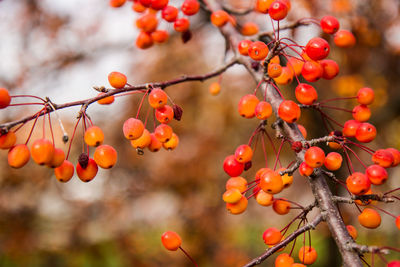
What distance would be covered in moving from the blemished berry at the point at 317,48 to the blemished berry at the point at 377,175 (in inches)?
19.3

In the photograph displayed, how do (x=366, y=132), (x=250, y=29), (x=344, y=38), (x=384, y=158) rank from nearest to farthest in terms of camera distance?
(x=384, y=158), (x=366, y=132), (x=344, y=38), (x=250, y=29)

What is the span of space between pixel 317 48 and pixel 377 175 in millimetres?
546

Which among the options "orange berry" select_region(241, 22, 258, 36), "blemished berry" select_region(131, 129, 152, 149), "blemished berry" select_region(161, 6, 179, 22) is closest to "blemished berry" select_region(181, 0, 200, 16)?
"blemished berry" select_region(161, 6, 179, 22)

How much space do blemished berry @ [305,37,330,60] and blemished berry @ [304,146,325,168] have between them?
1.28ft

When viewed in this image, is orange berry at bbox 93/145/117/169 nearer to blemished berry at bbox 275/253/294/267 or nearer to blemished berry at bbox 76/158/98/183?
blemished berry at bbox 76/158/98/183

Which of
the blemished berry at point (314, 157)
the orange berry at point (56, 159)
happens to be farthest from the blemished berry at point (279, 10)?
the orange berry at point (56, 159)

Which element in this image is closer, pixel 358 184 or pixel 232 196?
pixel 358 184

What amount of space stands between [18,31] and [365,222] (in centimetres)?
682

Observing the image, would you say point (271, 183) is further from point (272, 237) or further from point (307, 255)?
point (307, 255)

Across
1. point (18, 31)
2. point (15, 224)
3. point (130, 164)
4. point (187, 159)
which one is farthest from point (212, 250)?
point (18, 31)

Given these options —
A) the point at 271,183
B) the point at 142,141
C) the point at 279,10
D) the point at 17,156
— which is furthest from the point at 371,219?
the point at 17,156

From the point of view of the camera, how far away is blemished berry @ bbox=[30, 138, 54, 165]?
1.24m

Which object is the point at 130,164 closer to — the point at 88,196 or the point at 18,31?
the point at 88,196

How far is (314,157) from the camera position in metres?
1.23
